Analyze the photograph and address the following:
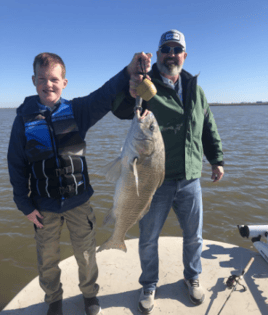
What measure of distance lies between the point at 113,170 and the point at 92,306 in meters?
1.80

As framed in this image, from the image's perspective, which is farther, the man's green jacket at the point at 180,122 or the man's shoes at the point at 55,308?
the man's shoes at the point at 55,308

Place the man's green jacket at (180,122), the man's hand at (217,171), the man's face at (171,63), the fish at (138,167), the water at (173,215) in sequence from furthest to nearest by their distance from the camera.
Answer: the water at (173,215), the man's hand at (217,171), the man's face at (171,63), the man's green jacket at (180,122), the fish at (138,167)

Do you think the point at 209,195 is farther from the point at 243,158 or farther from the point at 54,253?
the point at 54,253

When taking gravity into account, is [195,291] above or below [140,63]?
below

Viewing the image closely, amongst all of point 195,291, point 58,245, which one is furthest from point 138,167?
point 195,291

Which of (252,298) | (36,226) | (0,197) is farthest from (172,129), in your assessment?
(0,197)

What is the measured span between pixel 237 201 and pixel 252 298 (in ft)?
16.0

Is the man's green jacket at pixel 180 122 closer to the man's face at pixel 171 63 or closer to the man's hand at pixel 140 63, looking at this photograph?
the man's face at pixel 171 63

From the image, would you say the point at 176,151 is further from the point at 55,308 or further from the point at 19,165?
the point at 55,308

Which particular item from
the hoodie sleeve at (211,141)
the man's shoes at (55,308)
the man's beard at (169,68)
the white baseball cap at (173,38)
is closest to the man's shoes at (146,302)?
the man's shoes at (55,308)

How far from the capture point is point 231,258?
3738 millimetres

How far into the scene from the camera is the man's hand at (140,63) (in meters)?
2.05

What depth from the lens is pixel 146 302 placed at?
2.82m

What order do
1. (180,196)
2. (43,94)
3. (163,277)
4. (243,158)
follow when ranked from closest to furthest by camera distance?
(43,94), (180,196), (163,277), (243,158)
